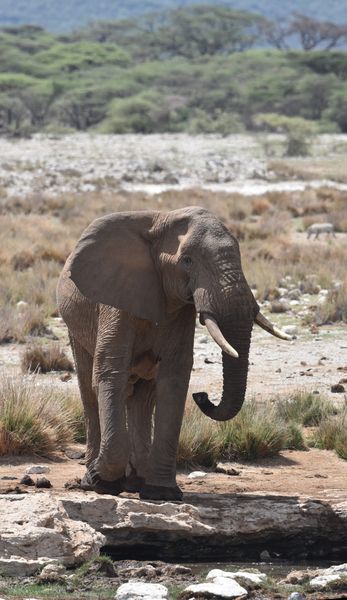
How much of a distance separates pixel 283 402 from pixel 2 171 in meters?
32.5

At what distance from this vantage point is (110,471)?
8188mm

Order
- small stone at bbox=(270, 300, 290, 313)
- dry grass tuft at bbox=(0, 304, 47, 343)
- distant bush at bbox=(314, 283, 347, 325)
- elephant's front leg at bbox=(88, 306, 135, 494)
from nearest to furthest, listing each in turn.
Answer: elephant's front leg at bbox=(88, 306, 135, 494), dry grass tuft at bbox=(0, 304, 47, 343), distant bush at bbox=(314, 283, 347, 325), small stone at bbox=(270, 300, 290, 313)

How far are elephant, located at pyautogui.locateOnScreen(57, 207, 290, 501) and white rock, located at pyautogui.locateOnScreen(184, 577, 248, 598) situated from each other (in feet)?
4.00

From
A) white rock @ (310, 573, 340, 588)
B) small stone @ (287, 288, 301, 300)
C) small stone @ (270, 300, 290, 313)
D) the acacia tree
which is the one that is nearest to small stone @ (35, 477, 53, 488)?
white rock @ (310, 573, 340, 588)

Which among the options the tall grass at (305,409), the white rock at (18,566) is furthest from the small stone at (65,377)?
the white rock at (18,566)

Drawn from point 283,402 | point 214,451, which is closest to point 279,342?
point 283,402

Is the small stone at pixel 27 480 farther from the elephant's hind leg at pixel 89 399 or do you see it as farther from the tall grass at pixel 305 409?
the tall grass at pixel 305 409

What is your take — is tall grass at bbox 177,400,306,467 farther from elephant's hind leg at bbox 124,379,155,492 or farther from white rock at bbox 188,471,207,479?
elephant's hind leg at bbox 124,379,155,492

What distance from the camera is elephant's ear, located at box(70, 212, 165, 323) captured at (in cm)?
821

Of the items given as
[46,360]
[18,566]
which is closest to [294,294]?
[46,360]

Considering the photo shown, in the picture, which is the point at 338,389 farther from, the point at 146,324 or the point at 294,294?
the point at 294,294

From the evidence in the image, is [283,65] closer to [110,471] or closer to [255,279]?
[255,279]

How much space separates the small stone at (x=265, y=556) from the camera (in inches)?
319

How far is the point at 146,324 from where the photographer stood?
833 cm
